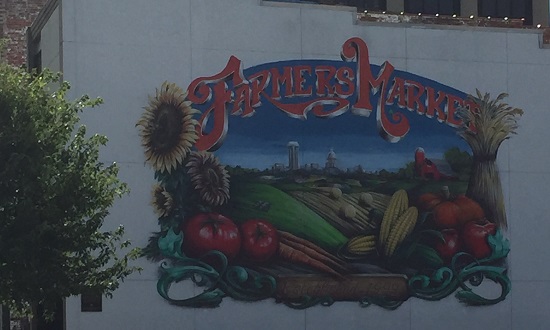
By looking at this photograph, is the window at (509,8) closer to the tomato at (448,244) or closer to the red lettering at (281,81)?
the tomato at (448,244)

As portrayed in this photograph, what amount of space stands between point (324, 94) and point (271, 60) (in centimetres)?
162

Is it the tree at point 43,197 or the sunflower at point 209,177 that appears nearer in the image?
the tree at point 43,197

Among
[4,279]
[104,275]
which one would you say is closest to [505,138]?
[104,275]

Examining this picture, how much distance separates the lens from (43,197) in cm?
2423

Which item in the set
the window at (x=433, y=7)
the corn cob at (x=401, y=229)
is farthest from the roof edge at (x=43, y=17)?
the window at (x=433, y=7)

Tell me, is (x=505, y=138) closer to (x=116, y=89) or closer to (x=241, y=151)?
(x=241, y=151)

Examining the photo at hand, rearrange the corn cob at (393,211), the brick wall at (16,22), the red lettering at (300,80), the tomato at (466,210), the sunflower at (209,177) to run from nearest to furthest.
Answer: the sunflower at (209,177) → the red lettering at (300,80) → the corn cob at (393,211) → the tomato at (466,210) → the brick wall at (16,22)

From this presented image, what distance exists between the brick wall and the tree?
1693 cm

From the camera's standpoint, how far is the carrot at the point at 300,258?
32.3 metres

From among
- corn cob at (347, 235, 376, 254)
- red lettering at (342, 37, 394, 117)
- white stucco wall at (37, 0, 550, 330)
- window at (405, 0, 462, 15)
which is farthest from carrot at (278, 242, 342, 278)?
window at (405, 0, 462, 15)

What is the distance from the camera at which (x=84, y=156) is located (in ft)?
82.0

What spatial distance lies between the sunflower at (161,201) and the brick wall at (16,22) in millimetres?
12144

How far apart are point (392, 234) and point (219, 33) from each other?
667 cm

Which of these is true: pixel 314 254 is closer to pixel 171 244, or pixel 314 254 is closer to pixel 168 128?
pixel 171 244
